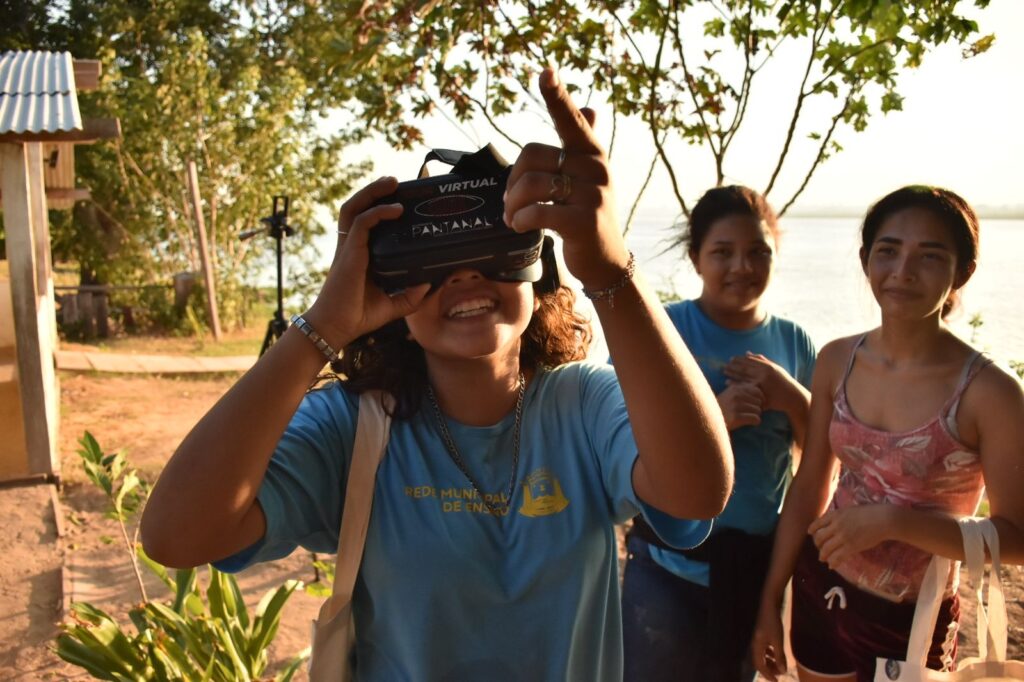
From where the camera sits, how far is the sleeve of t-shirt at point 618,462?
1260 mm

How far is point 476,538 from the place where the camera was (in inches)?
50.7

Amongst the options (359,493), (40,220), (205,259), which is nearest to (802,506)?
(359,493)

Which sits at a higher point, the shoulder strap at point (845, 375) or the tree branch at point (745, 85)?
the tree branch at point (745, 85)

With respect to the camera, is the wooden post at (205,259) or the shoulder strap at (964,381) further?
the wooden post at (205,259)

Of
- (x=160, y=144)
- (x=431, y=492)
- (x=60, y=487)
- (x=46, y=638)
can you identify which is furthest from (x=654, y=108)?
(x=160, y=144)

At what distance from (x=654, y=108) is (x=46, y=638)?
3.54m

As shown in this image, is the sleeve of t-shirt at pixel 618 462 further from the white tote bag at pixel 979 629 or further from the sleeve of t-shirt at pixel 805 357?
the sleeve of t-shirt at pixel 805 357

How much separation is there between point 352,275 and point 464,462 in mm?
357

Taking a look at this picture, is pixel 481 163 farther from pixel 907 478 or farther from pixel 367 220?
pixel 907 478

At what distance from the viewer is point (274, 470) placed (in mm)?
1231

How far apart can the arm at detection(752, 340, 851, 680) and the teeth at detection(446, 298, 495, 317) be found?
3.48ft

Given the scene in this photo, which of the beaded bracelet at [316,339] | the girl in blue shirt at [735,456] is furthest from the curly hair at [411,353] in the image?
the girl in blue shirt at [735,456]

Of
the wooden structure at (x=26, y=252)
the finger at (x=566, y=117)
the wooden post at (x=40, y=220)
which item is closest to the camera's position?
the finger at (x=566, y=117)

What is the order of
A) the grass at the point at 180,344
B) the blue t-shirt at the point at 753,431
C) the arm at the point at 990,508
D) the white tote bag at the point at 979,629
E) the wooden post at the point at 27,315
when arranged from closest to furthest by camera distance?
1. the white tote bag at the point at 979,629
2. the arm at the point at 990,508
3. the blue t-shirt at the point at 753,431
4. the wooden post at the point at 27,315
5. the grass at the point at 180,344
